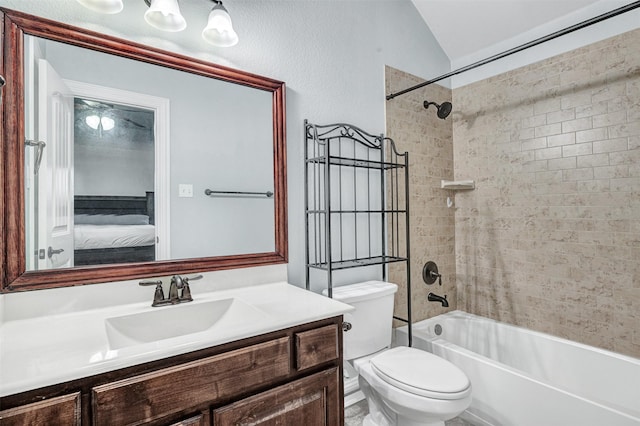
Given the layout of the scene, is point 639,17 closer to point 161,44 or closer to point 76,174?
point 161,44

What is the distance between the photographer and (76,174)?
1219mm

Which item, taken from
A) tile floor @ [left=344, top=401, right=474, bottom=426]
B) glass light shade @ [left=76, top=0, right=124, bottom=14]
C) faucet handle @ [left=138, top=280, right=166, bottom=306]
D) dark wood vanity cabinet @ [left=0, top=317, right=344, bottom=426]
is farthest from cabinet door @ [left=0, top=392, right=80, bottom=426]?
tile floor @ [left=344, top=401, right=474, bottom=426]

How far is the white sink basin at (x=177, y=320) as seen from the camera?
112 centimetres

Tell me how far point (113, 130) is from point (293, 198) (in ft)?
2.86

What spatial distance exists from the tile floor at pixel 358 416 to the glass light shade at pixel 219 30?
2063mm

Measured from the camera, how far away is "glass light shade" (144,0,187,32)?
1.27 m

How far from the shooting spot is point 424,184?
249 centimetres

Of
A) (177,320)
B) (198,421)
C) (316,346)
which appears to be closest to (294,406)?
(316,346)

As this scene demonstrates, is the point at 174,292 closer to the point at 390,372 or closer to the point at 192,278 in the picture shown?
the point at 192,278

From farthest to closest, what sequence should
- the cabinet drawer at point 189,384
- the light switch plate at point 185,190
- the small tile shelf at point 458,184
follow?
1. the small tile shelf at point 458,184
2. the light switch plate at point 185,190
3. the cabinet drawer at point 189,384

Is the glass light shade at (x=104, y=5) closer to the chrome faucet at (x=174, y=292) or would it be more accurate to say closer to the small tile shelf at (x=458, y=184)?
the chrome faucet at (x=174, y=292)

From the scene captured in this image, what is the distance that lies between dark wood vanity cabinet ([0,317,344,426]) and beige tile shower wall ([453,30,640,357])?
1.76 metres

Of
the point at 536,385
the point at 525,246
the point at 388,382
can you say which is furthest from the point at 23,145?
the point at 525,246

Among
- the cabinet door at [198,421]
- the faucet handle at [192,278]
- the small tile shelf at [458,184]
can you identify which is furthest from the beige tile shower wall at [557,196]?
the cabinet door at [198,421]
